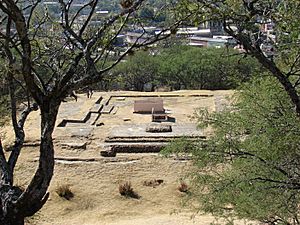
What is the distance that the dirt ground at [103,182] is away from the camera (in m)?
10.5

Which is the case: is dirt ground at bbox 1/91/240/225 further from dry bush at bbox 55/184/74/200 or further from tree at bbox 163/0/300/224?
tree at bbox 163/0/300/224

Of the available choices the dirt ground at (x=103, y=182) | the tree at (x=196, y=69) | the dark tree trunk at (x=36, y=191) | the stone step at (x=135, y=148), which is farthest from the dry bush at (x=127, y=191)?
the tree at (x=196, y=69)

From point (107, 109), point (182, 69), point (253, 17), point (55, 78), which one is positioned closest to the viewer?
point (55, 78)

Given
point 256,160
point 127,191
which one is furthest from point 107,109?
point 256,160

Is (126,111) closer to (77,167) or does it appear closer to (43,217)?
(77,167)

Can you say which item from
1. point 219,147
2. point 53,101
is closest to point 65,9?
point 53,101

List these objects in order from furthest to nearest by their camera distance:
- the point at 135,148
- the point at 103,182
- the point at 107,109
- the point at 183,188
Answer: the point at 107,109 → the point at 135,148 → the point at 103,182 → the point at 183,188

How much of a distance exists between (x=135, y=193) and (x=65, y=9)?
23.3 feet

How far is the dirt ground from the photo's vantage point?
10492mm

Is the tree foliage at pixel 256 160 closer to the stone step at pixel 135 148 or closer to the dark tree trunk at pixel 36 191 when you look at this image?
the dark tree trunk at pixel 36 191

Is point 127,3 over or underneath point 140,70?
over

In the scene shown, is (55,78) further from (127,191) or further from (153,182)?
(153,182)

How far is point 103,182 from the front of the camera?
12.2 metres

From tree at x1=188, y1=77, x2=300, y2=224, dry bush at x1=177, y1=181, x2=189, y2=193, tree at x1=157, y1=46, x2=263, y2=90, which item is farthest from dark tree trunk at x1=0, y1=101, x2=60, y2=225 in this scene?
tree at x1=157, y1=46, x2=263, y2=90
